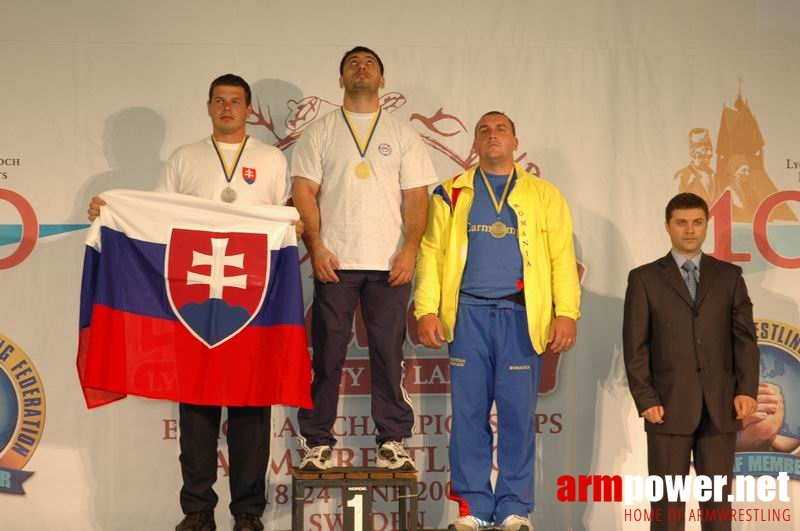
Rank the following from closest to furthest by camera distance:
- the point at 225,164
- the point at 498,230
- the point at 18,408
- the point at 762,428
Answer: the point at 498,230 < the point at 225,164 < the point at 18,408 < the point at 762,428

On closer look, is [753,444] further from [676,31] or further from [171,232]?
[171,232]

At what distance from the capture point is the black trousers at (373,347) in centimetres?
397

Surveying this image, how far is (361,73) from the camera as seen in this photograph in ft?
13.3

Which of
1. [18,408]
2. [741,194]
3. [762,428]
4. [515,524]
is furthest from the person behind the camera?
[741,194]

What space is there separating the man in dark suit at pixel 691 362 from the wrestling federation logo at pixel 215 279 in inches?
65.7

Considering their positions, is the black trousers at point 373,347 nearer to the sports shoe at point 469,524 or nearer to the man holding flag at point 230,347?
the man holding flag at point 230,347

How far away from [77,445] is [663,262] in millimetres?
3074

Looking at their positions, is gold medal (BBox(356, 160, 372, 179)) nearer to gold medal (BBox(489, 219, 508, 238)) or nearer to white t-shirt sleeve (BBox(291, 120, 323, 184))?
white t-shirt sleeve (BBox(291, 120, 323, 184))

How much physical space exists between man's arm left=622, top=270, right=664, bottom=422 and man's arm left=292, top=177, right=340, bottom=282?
1316 millimetres

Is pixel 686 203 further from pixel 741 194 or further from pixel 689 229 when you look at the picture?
pixel 741 194

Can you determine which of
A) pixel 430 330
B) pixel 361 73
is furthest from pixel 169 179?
pixel 430 330

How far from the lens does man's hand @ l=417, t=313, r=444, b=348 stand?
3908 mm

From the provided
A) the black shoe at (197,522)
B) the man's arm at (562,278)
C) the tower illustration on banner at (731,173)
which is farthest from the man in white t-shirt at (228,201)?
the tower illustration on banner at (731,173)

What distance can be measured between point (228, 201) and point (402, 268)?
0.85 metres
